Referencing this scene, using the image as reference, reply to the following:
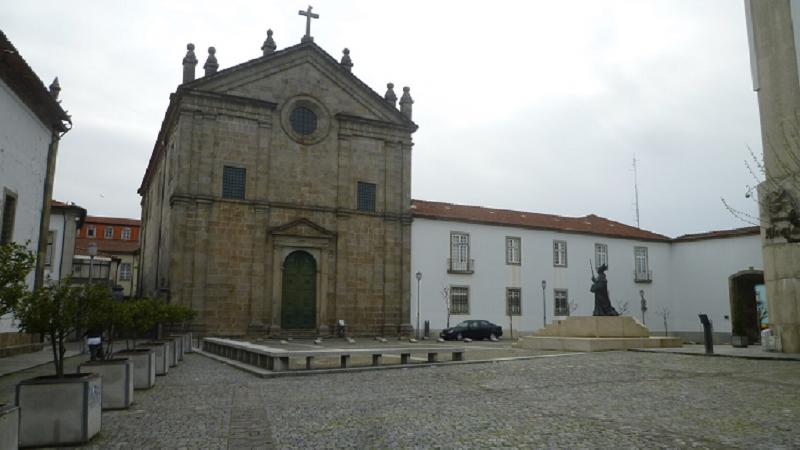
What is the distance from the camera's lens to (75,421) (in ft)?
21.1

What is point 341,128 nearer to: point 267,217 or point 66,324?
point 267,217

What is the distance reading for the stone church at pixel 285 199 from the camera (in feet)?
85.3

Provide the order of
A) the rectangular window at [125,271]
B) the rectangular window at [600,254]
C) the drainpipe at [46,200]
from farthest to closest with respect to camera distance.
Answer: the rectangular window at [125,271] < the rectangular window at [600,254] < the drainpipe at [46,200]

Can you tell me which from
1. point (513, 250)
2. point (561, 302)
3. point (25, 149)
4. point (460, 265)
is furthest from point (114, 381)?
point (561, 302)

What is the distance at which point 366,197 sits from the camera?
29.9 metres

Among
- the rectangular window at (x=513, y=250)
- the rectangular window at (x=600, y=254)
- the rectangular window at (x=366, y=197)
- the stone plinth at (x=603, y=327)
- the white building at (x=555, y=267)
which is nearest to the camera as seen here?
the stone plinth at (x=603, y=327)

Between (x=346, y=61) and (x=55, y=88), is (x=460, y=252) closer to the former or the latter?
(x=346, y=61)

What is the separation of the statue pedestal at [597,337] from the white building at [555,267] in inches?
393

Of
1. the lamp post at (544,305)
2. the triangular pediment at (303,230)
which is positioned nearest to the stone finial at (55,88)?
the triangular pediment at (303,230)

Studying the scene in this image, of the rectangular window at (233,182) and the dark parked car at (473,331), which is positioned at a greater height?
the rectangular window at (233,182)

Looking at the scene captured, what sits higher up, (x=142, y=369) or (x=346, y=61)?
(x=346, y=61)

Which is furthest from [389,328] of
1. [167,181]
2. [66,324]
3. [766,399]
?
[66,324]

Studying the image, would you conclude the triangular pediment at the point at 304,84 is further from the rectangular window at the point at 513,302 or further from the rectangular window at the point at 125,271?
the rectangular window at the point at 125,271

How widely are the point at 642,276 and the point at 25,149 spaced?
33.5 metres
